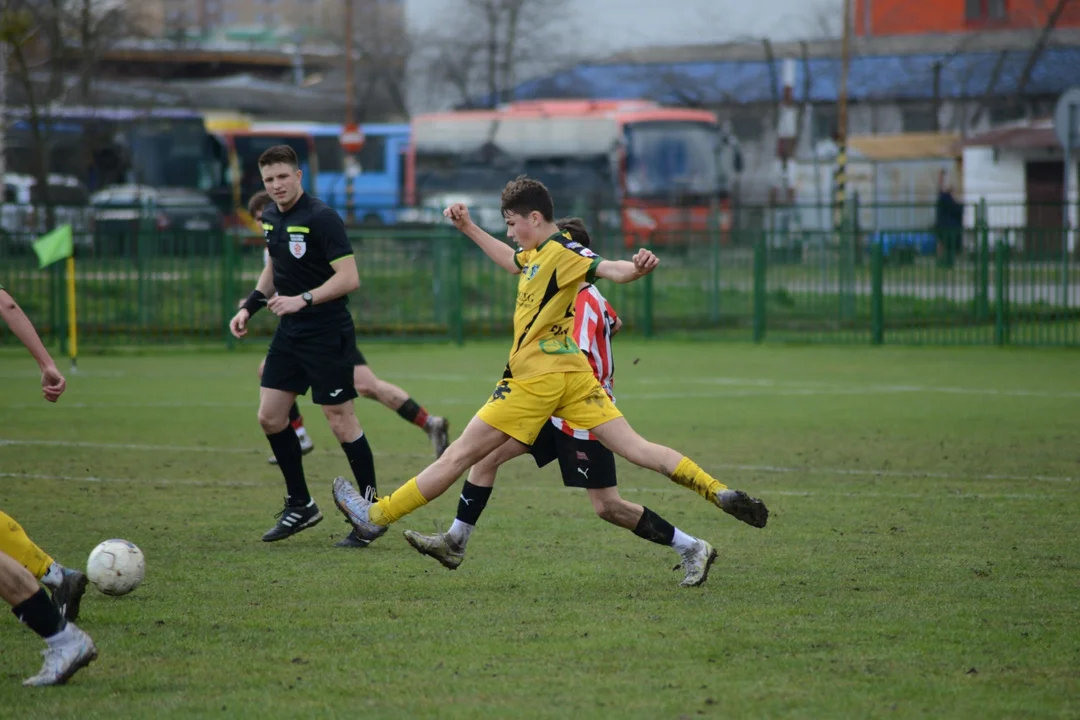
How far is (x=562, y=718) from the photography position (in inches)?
180

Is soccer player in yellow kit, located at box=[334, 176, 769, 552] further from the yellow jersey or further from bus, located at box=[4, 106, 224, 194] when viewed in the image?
bus, located at box=[4, 106, 224, 194]

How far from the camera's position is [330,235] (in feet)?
25.1

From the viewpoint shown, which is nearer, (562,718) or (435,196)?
(562,718)

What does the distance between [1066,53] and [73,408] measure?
33.8 metres

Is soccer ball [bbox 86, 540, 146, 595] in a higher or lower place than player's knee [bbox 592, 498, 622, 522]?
lower

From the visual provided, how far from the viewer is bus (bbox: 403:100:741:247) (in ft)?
114

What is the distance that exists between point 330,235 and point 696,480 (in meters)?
2.46

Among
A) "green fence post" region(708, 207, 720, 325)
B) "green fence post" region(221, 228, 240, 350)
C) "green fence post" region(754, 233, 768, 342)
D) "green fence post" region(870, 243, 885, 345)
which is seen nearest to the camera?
"green fence post" region(870, 243, 885, 345)

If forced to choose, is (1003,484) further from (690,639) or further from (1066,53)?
(1066,53)

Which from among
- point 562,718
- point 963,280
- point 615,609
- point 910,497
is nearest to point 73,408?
point 910,497

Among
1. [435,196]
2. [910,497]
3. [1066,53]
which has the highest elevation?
[1066,53]

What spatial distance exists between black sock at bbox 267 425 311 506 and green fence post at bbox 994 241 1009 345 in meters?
15.7

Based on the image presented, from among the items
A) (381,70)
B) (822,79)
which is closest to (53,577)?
(822,79)

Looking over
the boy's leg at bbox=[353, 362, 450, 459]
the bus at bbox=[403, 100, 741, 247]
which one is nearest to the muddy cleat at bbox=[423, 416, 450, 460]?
the boy's leg at bbox=[353, 362, 450, 459]
